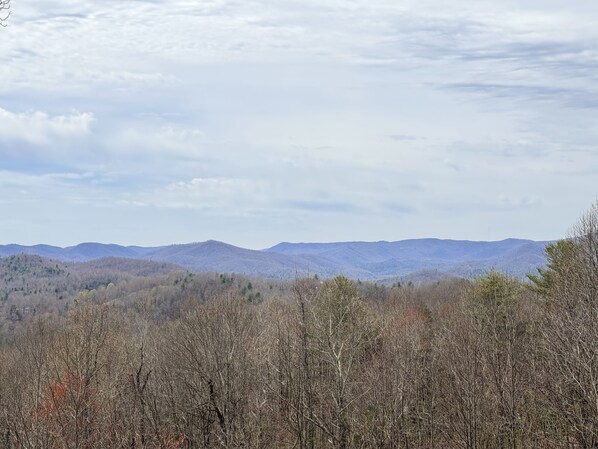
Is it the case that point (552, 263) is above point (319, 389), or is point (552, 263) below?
above

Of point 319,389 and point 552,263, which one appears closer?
point 319,389

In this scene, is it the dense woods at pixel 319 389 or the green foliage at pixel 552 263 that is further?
the green foliage at pixel 552 263

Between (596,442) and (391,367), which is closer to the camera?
(596,442)

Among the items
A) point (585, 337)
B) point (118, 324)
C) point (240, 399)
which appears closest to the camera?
point (585, 337)

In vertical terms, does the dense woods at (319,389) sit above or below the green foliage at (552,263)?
below

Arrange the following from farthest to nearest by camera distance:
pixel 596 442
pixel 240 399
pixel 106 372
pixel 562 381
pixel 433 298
Answer: pixel 433 298, pixel 106 372, pixel 240 399, pixel 562 381, pixel 596 442

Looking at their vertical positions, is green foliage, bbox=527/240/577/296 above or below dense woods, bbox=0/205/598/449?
above

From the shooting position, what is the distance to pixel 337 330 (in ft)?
104

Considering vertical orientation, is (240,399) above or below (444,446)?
above

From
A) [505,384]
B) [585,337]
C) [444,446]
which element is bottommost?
[444,446]

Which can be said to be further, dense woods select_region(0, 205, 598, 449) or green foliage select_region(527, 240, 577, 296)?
green foliage select_region(527, 240, 577, 296)

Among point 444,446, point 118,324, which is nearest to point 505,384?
point 444,446

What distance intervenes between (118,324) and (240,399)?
3568cm

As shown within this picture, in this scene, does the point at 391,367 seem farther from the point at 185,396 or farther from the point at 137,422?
the point at 137,422
